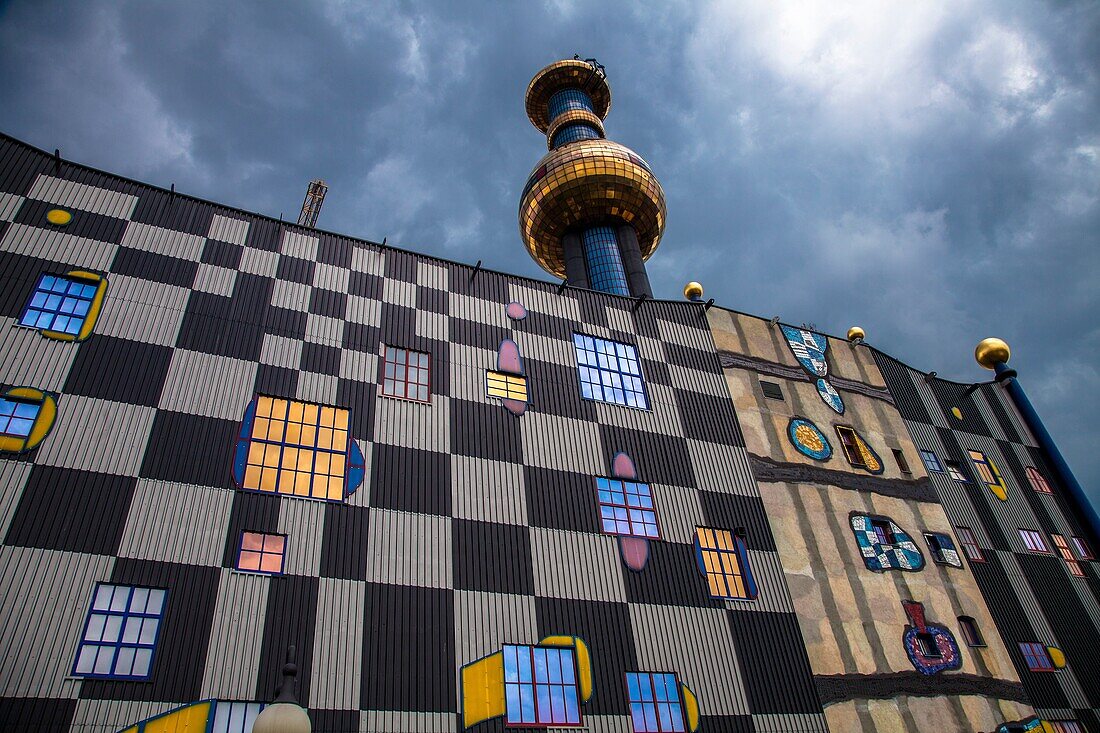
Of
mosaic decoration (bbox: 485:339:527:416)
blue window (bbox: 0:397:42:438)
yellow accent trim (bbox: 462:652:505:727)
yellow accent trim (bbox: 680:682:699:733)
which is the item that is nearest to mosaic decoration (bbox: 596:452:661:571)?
yellow accent trim (bbox: 680:682:699:733)

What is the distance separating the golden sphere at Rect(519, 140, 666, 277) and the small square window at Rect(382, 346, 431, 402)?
81.1 ft

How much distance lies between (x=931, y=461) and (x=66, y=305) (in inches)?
1117

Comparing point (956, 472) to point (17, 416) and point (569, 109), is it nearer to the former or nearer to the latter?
point (17, 416)

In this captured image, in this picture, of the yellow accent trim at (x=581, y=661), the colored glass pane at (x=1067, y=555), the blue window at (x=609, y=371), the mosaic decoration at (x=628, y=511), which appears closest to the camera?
the yellow accent trim at (x=581, y=661)

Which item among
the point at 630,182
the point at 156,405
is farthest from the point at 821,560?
the point at 630,182

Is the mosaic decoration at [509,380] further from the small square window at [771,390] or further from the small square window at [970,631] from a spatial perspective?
the small square window at [970,631]

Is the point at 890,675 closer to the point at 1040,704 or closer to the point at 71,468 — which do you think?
the point at 1040,704

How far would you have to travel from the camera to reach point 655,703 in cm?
1627

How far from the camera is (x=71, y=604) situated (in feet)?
42.2

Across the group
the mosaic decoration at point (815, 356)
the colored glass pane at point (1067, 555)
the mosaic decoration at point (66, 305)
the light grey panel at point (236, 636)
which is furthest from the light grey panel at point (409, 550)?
the colored glass pane at point (1067, 555)

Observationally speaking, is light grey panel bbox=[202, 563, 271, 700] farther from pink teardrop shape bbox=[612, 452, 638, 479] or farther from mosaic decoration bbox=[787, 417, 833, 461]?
mosaic decoration bbox=[787, 417, 833, 461]

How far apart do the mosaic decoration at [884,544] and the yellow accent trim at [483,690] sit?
1282 centimetres

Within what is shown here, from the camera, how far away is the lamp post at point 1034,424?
11703 mm

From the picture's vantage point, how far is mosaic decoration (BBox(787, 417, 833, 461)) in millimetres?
24078
